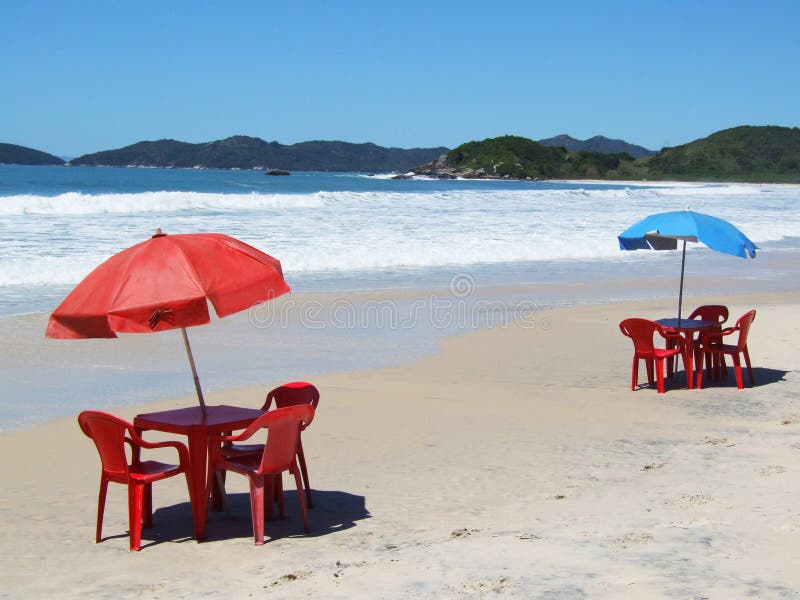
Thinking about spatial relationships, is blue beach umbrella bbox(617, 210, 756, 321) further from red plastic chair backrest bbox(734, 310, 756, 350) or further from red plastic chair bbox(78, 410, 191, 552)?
red plastic chair bbox(78, 410, 191, 552)

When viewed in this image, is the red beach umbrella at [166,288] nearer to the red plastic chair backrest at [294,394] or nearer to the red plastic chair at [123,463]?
the red plastic chair at [123,463]

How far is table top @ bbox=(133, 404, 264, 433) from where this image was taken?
5535 millimetres

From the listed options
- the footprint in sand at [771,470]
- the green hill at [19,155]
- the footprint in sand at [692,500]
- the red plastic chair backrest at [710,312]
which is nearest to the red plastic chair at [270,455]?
the footprint in sand at [692,500]

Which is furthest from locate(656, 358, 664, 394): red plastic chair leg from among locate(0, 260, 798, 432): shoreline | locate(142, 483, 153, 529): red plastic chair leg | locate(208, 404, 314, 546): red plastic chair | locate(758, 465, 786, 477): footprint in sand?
locate(142, 483, 153, 529): red plastic chair leg

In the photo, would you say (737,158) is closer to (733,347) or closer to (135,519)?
(733,347)

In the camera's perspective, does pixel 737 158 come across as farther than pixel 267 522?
Yes

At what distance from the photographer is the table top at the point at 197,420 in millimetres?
5535

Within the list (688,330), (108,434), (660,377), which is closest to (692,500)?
(108,434)

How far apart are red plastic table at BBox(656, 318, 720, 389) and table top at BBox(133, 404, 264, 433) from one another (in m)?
5.40

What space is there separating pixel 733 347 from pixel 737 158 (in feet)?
527

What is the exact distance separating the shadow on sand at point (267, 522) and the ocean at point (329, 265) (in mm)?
2741

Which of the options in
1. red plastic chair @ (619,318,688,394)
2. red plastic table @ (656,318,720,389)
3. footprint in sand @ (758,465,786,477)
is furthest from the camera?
red plastic table @ (656,318,720,389)

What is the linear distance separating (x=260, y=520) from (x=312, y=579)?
762mm

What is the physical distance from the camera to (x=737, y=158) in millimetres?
160125
